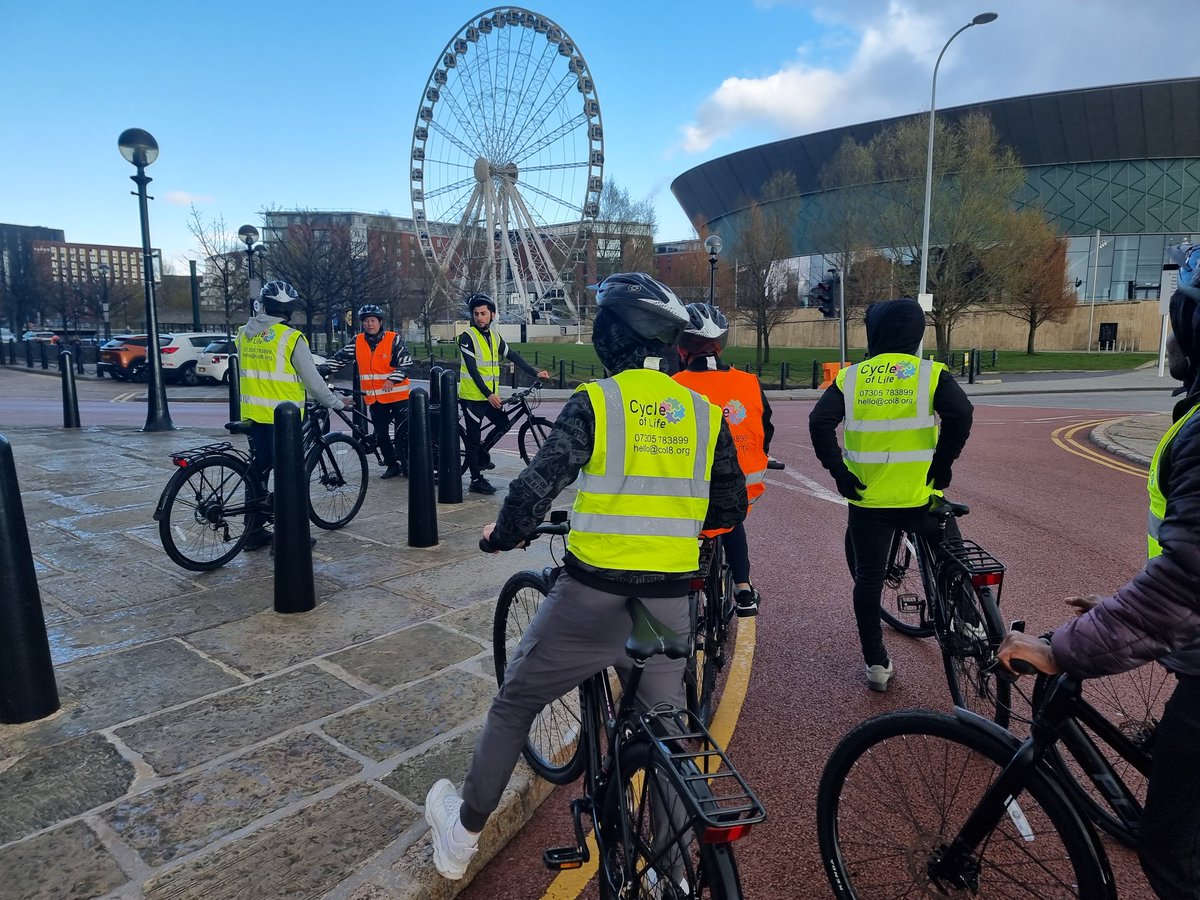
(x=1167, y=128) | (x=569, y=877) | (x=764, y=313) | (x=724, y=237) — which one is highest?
(x=1167, y=128)

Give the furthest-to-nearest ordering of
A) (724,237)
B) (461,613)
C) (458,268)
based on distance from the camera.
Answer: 1. (724,237)
2. (458,268)
3. (461,613)

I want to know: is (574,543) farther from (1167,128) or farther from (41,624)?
(1167,128)

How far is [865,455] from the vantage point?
149 inches

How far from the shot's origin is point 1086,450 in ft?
41.1

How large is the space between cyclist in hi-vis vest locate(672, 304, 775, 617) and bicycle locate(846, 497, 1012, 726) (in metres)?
0.61

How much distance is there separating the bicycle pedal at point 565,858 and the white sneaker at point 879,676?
219cm

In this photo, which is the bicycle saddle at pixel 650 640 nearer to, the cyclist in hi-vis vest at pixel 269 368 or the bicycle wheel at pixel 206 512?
the bicycle wheel at pixel 206 512

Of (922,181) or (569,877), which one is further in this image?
(922,181)

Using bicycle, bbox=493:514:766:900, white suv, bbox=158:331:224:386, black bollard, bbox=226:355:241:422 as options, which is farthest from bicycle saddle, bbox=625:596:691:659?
white suv, bbox=158:331:224:386

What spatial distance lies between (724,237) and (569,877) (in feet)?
231

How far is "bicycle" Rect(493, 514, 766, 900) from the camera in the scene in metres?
1.66

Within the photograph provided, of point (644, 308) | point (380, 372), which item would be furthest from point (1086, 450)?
point (644, 308)

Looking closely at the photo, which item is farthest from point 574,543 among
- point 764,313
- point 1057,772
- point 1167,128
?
point 1167,128

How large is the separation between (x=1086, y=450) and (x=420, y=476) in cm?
1120
